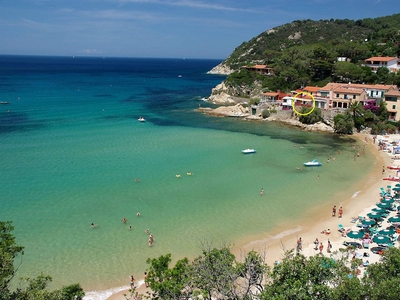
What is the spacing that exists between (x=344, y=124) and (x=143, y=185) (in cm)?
3451

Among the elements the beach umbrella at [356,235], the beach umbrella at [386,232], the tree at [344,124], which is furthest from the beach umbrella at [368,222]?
the tree at [344,124]

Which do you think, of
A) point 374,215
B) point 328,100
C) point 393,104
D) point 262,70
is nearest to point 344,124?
point 328,100

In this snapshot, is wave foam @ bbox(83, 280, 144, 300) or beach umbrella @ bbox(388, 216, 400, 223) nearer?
wave foam @ bbox(83, 280, 144, 300)

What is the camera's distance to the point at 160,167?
36656mm

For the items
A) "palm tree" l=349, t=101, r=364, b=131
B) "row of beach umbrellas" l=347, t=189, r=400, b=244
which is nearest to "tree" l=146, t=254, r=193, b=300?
"row of beach umbrellas" l=347, t=189, r=400, b=244

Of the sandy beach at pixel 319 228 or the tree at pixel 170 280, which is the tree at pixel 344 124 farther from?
the tree at pixel 170 280

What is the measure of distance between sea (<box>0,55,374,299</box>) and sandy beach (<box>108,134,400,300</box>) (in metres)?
0.68

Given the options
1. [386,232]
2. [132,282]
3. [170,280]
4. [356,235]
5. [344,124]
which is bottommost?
[132,282]

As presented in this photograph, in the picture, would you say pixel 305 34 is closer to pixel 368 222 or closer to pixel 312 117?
pixel 312 117

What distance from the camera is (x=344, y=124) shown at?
51500mm

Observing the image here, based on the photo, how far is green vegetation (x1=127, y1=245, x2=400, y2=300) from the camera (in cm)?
1135

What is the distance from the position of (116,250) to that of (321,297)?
14.3 m

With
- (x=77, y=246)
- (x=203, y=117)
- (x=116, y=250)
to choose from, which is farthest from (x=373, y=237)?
(x=203, y=117)

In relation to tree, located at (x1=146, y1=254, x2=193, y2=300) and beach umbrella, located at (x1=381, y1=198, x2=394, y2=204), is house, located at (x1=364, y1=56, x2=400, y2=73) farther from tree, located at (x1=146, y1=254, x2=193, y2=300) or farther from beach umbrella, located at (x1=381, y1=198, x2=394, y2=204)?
tree, located at (x1=146, y1=254, x2=193, y2=300)
